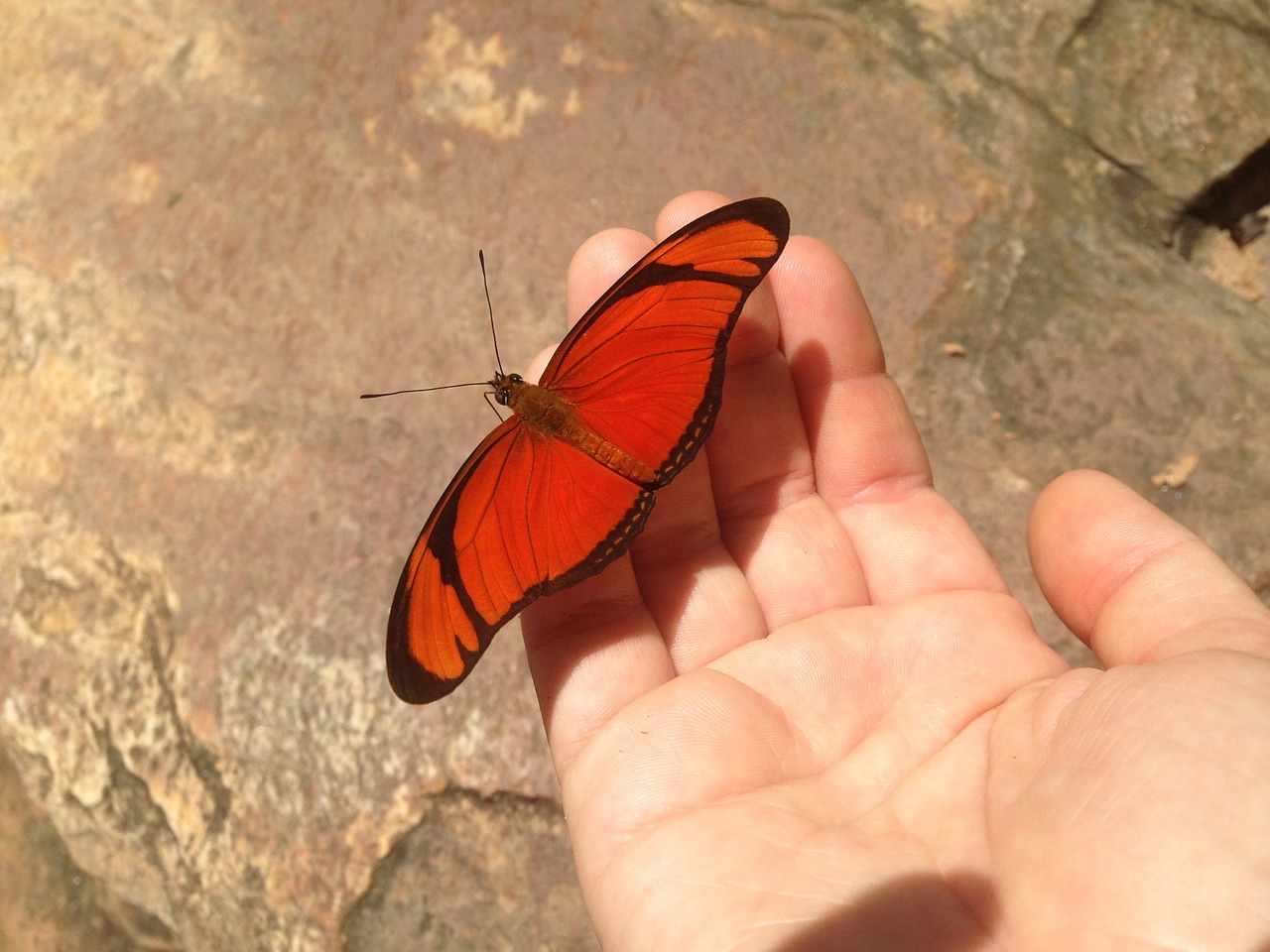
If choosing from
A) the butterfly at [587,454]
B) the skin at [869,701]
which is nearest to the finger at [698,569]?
the skin at [869,701]

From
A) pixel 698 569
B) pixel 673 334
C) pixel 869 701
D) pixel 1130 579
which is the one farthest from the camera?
pixel 698 569

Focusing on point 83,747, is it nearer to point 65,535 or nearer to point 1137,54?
point 65,535

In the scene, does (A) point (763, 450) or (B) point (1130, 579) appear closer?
(B) point (1130, 579)

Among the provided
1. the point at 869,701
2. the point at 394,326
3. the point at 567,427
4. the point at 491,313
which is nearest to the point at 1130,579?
the point at 869,701

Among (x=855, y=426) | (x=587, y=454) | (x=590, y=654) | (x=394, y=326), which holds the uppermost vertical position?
(x=855, y=426)

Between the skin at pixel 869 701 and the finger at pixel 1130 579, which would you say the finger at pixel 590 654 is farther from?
the finger at pixel 1130 579

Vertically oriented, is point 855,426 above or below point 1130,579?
below

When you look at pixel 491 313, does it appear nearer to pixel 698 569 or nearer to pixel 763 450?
pixel 763 450
